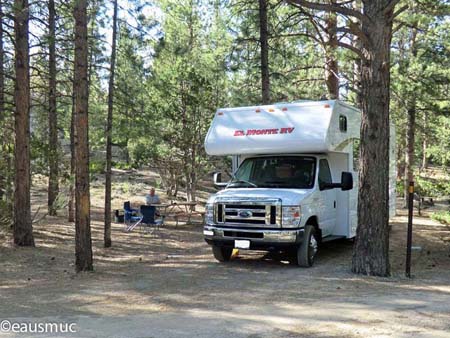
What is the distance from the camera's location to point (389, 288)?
746 cm

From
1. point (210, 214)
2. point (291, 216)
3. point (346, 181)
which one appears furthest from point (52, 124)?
point (346, 181)

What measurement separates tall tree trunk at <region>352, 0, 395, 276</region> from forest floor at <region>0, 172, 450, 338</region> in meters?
0.50

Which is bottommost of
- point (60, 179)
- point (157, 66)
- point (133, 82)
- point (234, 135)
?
Result: point (60, 179)

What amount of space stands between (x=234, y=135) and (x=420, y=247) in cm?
538

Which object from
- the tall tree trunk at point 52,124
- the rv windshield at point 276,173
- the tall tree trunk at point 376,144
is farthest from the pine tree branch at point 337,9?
the tall tree trunk at point 52,124

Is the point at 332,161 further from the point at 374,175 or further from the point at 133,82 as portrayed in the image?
the point at 133,82

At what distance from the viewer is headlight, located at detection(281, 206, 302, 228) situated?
8852 mm

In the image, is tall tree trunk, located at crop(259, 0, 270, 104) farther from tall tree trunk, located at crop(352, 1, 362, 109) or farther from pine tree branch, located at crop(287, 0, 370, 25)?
pine tree branch, located at crop(287, 0, 370, 25)

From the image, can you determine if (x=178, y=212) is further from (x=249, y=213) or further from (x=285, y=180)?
(x=249, y=213)

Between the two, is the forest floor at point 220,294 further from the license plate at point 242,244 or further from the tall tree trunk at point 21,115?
the tall tree trunk at point 21,115

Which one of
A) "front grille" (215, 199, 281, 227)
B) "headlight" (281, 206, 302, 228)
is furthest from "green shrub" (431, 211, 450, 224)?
"front grille" (215, 199, 281, 227)

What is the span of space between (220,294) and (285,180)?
135 inches

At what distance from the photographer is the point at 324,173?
33.6ft

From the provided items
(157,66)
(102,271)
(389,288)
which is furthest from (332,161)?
(157,66)
